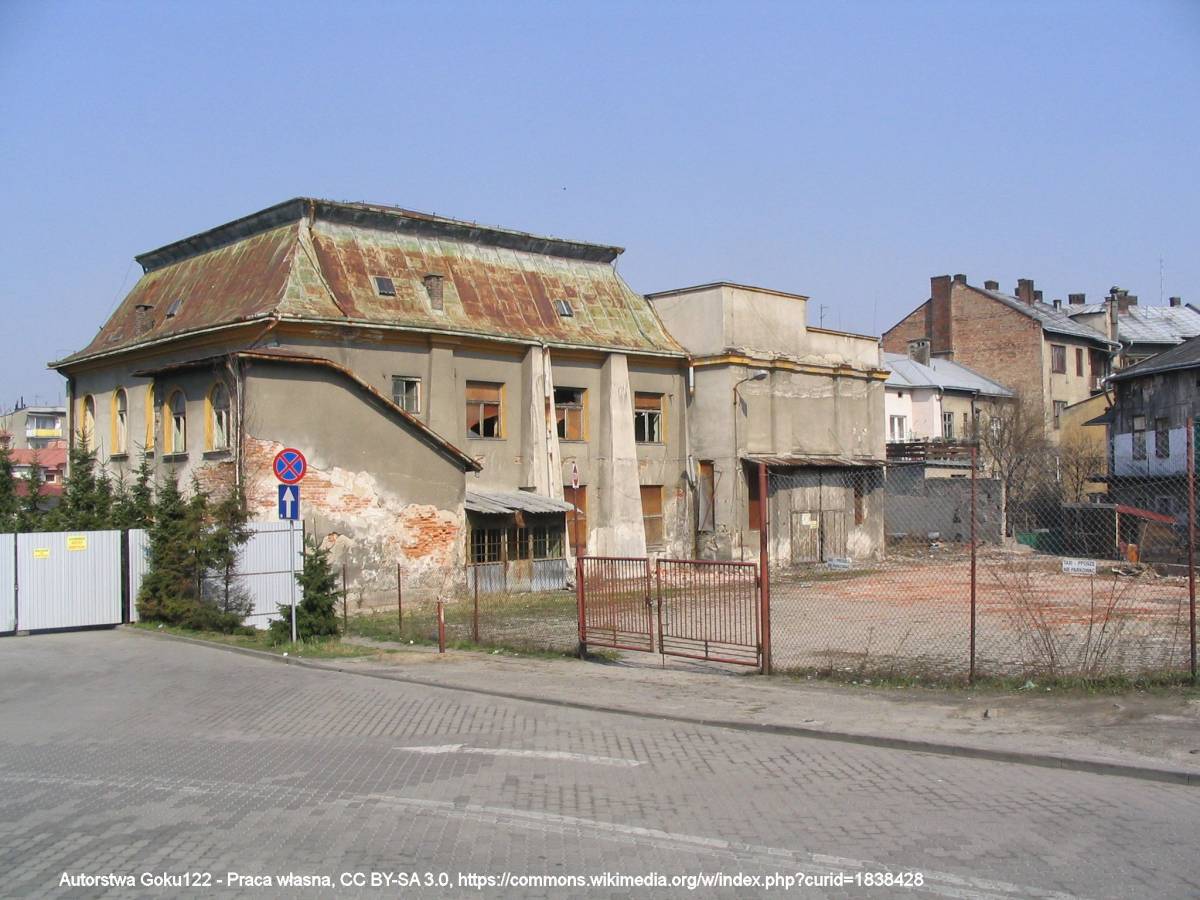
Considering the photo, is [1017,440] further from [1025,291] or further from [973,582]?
[973,582]

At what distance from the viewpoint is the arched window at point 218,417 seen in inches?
967

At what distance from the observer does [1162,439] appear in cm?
4153

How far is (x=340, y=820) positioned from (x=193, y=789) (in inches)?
68.0

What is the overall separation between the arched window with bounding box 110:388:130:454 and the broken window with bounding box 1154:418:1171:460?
36.5 m

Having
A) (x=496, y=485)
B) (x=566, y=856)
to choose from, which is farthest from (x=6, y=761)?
(x=496, y=485)

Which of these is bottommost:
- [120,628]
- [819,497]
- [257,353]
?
[120,628]

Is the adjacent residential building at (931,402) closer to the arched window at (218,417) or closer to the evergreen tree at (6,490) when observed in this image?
the arched window at (218,417)

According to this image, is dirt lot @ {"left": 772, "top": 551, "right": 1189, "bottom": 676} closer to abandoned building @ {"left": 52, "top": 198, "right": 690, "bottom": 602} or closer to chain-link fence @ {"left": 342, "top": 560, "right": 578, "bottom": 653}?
chain-link fence @ {"left": 342, "top": 560, "right": 578, "bottom": 653}

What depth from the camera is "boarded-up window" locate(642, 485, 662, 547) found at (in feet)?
114

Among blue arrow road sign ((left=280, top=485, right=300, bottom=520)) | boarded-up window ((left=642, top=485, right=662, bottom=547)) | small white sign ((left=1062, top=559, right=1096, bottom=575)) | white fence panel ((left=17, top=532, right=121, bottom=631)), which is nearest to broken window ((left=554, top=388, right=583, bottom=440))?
boarded-up window ((left=642, top=485, right=662, bottom=547))

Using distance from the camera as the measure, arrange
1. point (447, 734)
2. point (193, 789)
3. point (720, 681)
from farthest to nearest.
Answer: point (720, 681)
point (447, 734)
point (193, 789)

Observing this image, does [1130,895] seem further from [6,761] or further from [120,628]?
[120,628]

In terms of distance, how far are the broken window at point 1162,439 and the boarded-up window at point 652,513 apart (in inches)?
797

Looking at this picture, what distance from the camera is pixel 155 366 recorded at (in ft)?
99.8
